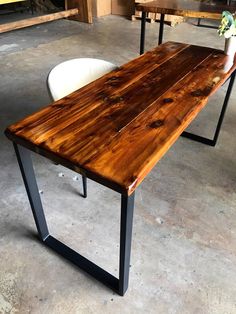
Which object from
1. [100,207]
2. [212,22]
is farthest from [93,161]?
[212,22]

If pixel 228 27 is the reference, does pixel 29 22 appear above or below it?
below

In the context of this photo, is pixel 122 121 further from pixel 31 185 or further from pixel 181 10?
pixel 181 10

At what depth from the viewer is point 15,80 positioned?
3184 mm

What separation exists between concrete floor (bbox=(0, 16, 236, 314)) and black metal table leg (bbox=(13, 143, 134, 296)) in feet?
0.13

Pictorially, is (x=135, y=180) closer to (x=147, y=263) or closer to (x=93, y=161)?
(x=93, y=161)

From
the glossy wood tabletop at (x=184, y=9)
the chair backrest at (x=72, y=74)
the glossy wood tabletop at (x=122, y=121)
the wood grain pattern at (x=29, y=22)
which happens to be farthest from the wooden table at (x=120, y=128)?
the wood grain pattern at (x=29, y=22)

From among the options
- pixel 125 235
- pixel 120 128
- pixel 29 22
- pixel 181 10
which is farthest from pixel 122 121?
pixel 29 22

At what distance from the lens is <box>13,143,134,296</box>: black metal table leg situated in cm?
99

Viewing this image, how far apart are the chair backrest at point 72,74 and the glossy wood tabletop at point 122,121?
210 mm

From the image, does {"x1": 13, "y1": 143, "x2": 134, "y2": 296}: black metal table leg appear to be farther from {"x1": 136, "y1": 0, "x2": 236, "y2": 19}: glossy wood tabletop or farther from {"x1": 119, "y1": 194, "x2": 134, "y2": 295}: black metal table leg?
{"x1": 136, "y1": 0, "x2": 236, "y2": 19}: glossy wood tabletop

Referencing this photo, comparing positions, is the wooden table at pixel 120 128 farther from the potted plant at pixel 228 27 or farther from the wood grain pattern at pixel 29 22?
the wood grain pattern at pixel 29 22

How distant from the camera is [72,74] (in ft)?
Result: 5.43

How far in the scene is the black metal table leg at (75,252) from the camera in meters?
0.99

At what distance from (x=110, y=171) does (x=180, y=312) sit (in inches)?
30.8
